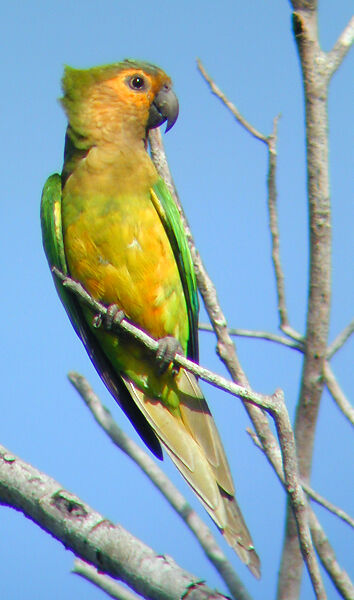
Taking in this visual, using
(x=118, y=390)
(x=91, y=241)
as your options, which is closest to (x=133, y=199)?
(x=91, y=241)

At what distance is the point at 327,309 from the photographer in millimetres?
2586

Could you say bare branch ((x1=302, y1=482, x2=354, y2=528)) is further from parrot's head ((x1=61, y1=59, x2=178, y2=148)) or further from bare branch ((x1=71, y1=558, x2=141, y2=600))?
parrot's head ((x1=61, y1=59, x2=178, y2=148))

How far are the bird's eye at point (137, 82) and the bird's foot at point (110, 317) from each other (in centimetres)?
124

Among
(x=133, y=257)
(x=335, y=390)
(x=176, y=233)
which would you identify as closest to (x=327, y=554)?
(x=335, y=390)

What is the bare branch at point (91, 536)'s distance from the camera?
5.77 feet

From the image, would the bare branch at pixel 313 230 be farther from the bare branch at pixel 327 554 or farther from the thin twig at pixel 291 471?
the thin twig at pixel 291 471

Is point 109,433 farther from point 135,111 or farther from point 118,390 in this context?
point 135,111

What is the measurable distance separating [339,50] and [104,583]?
83.0 inches

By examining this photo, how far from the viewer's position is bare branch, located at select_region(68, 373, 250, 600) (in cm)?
248

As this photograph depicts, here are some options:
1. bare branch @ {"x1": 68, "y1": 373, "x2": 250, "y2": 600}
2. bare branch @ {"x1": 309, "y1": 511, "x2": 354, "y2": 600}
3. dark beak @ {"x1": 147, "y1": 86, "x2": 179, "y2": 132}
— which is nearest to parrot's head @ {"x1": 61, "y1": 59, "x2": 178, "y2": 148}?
dark beak @ {"x1": 147, "y1": 86, "x2": 179, "y2": 132}

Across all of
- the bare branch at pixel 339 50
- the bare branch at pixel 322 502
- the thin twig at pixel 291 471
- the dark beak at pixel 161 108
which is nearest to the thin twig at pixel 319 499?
the bare branch at pixel 322 502

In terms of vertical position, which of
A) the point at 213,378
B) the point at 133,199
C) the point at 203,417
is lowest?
the point at 213,378

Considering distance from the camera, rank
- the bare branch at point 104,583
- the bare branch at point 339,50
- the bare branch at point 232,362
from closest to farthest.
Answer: the bare branch at point 232,362 → the bare branch at point 104,583 → the bare branch at point 339,50

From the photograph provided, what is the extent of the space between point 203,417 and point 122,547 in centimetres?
164
